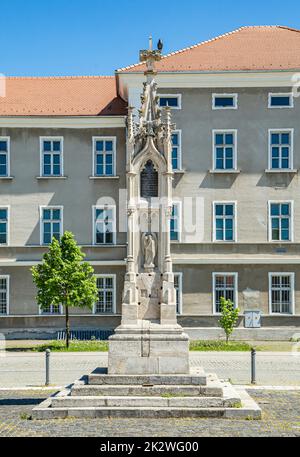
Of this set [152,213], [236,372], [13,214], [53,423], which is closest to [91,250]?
[13,214]

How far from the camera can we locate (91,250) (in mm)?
36312

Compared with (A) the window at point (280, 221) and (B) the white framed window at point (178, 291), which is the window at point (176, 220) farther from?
(A) the window at point (280, 221)

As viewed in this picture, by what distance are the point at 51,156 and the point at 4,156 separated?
2345 millimetres

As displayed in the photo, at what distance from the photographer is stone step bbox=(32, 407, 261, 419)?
13.1 m

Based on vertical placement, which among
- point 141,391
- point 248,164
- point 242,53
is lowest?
point 141,391

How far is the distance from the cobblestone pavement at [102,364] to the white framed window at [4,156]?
10.9m

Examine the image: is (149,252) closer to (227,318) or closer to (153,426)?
(153,426)

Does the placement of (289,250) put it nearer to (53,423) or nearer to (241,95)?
(241,95)

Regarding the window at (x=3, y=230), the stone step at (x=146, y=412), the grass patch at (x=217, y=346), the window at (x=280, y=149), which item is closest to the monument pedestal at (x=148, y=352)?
the stone step at (x=146, y=412)

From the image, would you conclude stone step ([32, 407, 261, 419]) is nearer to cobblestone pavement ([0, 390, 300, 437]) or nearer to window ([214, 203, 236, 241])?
cobblestone pavement ([0, 390, 300, 437])

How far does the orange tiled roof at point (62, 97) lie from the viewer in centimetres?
3691

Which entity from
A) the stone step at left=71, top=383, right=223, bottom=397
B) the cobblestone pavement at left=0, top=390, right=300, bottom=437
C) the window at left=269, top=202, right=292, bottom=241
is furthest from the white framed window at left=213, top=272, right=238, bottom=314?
Answer: the stone step at left=71, top=383, right=223, bottom=397

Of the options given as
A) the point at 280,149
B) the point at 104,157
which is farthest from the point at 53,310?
the point at 280,149

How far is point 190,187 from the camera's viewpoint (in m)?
35.6
